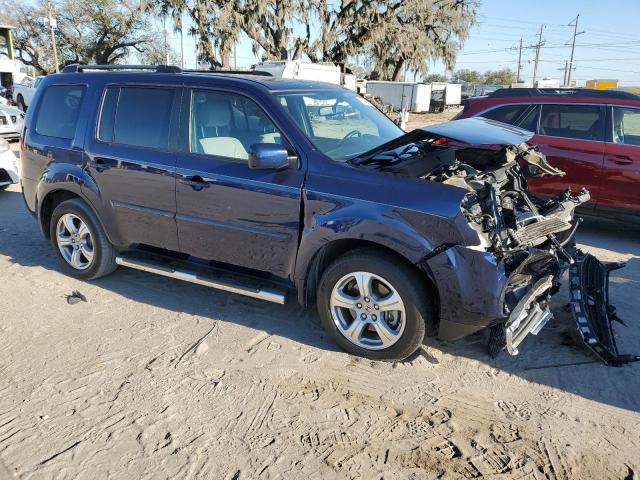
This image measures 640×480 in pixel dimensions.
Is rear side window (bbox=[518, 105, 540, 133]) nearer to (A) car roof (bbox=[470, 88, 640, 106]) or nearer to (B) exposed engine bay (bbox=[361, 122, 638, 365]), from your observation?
(A) car roof (bbox=[470, 88, 640, 106])

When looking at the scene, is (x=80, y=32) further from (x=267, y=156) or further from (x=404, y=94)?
(x=267, y=156)

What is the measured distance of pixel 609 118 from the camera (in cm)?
652

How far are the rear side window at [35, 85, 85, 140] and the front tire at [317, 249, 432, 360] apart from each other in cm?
294

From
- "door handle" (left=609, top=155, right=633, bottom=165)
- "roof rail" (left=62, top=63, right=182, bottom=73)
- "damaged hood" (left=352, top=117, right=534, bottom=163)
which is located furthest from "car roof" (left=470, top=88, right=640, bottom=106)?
"roof rail" (left=62, top=63, right=182, bottom=73)

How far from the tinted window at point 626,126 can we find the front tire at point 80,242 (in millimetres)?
5872

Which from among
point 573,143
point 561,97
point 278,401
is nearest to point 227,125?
point 278,401

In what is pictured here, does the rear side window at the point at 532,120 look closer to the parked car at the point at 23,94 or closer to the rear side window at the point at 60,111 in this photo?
the rear side window at the point at 60,111

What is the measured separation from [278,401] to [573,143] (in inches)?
206

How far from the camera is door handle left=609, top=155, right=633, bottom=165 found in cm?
630

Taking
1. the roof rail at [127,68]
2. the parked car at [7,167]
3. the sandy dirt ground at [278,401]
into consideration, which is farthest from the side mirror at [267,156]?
the parked car at [7,167]

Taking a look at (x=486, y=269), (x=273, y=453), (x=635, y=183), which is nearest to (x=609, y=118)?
(x=635, y=183)

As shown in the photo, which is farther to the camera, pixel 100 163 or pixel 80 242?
pixel 80 242

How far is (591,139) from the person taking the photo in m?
6.57

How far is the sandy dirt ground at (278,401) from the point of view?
9.07 ft
